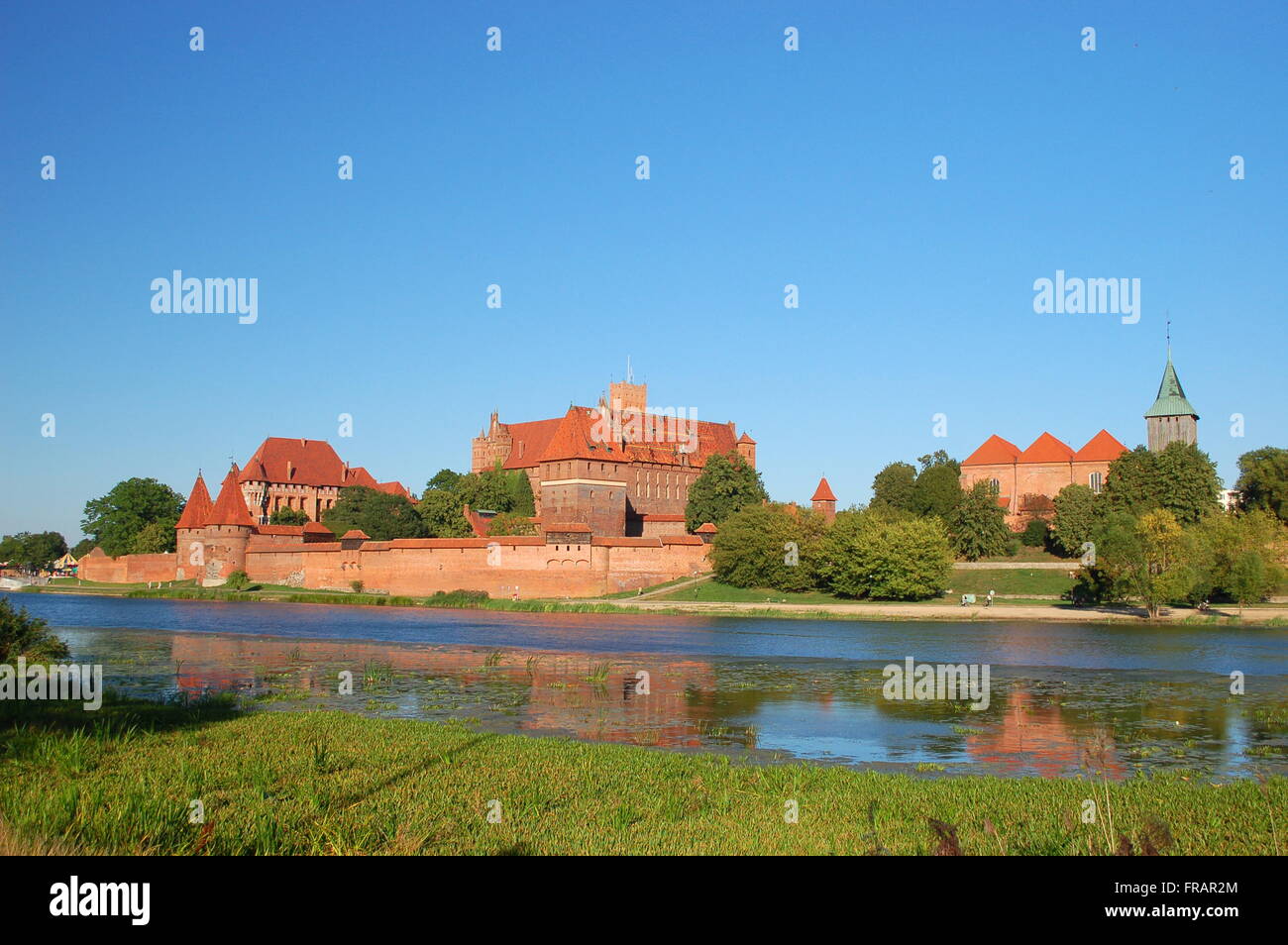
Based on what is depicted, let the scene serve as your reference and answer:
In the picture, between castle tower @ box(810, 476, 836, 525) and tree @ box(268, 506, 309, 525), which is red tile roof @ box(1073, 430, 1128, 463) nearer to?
castle tower @ box(810, 476, 836, 525)

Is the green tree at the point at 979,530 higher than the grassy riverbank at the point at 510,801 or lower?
higher

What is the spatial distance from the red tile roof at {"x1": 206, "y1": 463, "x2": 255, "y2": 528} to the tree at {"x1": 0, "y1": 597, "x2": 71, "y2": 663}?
38.9 m

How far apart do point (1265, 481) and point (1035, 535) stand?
36.3 feet

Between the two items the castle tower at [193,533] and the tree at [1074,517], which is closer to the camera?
the tree at [1074,517]

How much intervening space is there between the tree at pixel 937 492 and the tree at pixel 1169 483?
8335 millimetres

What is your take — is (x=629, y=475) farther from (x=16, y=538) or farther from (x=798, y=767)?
(x=16, y=538)

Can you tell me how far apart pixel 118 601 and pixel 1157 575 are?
40.5 m

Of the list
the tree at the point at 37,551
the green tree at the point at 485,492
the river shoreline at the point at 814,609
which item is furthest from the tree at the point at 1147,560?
the tree at the point at 37,551

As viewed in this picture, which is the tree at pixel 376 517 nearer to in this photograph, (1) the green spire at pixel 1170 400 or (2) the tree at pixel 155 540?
(2) the tree at pixel 155 540

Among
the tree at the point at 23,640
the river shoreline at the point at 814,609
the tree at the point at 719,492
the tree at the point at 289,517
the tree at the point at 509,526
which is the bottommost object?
the river shoreline at the point at 814,609

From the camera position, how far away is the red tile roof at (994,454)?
6681cm

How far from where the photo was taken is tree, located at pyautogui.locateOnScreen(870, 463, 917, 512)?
58594 millimetres

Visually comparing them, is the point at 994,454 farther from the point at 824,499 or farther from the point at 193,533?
the point at 193,533
